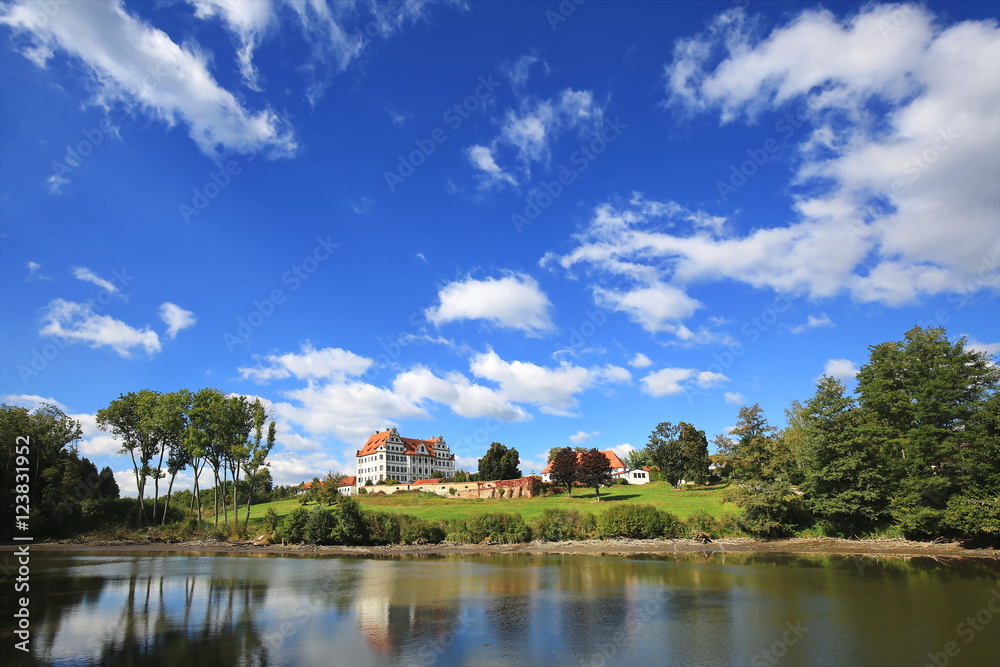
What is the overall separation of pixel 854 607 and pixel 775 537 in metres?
25.2

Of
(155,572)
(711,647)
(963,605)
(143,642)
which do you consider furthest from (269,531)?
(963,605)

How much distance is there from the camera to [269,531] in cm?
5103

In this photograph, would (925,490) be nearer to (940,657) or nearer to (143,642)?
(940,657)

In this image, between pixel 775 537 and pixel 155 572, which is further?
pixel 775 537

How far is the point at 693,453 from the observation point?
6838cm

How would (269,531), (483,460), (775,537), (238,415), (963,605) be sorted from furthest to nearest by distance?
(483,460), (238,415), (269,531), (775,537), (963,605)

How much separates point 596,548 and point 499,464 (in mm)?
42148

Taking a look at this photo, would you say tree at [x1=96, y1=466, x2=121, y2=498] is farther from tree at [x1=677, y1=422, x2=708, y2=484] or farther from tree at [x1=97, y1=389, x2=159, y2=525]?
tree at [x1=677, y1=422, x2=708, y2=484]

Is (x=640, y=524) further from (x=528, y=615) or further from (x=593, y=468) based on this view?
(x=528, y=615)

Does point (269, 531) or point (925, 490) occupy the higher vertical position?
point (925, 490)

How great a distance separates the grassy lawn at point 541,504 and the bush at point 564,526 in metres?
3.40

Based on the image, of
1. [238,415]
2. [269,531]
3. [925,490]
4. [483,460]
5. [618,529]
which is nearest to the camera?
[925,490]

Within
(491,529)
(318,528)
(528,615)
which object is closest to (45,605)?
(528,615)

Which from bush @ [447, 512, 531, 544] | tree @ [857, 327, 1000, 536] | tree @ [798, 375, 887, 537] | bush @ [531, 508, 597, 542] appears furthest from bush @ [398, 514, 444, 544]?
tree @ [857, 327, 1000, 536]
